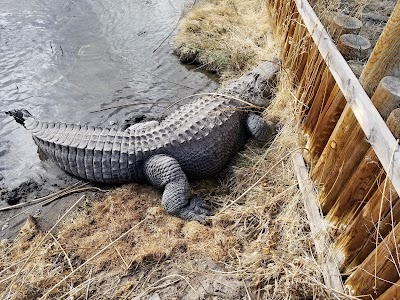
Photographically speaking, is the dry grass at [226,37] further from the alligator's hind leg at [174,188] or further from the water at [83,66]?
the alligator's hind leg at [174,188]

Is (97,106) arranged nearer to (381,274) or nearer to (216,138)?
(216,138)

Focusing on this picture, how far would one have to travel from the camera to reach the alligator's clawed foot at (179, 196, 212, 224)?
386 centimetres

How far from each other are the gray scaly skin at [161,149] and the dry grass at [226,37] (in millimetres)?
1746

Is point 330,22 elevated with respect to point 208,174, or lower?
elevated

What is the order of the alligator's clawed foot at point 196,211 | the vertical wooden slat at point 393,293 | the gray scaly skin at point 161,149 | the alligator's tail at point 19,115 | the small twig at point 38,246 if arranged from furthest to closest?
the alligator's tail at point 19,115
the gray scaly skin at point 161,149
the alligator's clawed foot at point 196,211
the small twig at point 38,246
the vertical wooden slat at point 393,293

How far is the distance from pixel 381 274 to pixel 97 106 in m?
4.42

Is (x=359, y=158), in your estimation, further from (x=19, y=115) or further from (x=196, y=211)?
(x=19, y=115)

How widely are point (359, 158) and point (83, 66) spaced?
16.3 feet

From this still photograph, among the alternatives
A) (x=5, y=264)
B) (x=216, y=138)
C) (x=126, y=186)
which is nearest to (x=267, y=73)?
(x=216, y=138)

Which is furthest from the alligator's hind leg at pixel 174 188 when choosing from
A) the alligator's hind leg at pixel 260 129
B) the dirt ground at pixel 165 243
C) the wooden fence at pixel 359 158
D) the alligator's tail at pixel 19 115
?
the alligator's tail at pixel 19 115

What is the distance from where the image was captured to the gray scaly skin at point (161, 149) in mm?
3998

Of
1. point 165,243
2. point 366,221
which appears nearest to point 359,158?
point 366,221

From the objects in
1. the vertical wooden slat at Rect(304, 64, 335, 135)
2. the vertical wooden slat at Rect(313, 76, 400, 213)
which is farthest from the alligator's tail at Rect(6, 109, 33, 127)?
the vertical wooden slat at Rect(313, 76, 400, 213)

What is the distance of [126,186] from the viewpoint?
13.7ft
